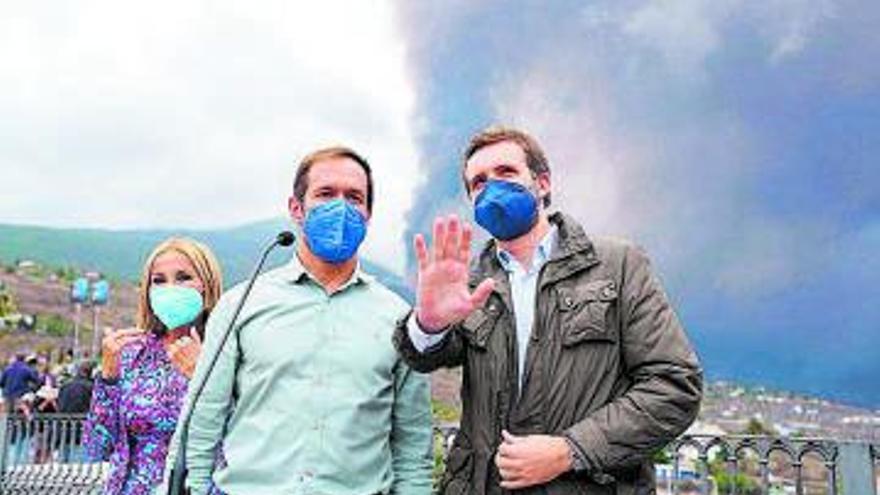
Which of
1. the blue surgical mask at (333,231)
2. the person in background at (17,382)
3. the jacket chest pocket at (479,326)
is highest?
the blue surgical mask at (333,231)

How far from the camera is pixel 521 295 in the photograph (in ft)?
7.50

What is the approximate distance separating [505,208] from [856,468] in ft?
6.98

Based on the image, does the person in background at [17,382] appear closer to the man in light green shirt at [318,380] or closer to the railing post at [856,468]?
the man in light green shirt at [318,380]

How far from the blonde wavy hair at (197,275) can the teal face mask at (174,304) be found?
58 mm

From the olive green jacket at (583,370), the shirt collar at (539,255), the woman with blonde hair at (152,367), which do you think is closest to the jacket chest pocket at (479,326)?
the olive green jacket at (583,370)

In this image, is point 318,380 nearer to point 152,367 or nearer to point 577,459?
point 577,459

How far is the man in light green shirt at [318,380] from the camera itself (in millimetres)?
2193

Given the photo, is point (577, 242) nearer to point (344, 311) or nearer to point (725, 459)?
point (344, 311)

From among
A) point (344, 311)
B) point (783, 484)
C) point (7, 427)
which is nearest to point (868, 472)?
point (783, 484)

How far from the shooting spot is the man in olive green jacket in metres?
2.04

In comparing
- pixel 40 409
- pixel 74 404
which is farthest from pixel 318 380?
pixel 40 409

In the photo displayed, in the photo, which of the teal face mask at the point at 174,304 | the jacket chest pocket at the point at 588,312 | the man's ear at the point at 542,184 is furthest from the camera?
the teal face mask at the point at 174,304

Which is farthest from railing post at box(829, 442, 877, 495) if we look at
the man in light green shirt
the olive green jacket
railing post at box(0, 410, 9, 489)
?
railing post at box(0, 410, 9, 489)

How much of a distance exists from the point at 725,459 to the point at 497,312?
2.07 metres
